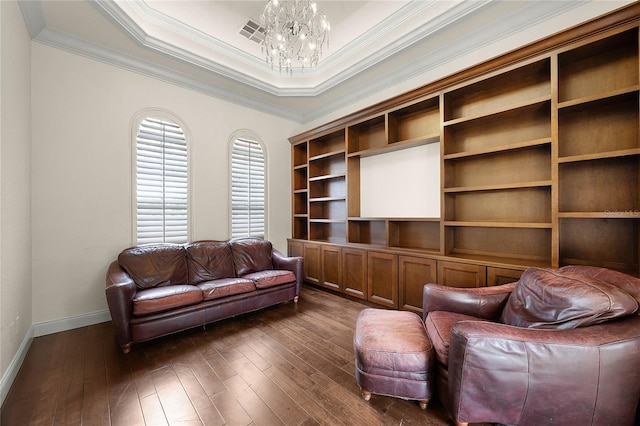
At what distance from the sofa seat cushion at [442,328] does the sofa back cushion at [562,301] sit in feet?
1.14

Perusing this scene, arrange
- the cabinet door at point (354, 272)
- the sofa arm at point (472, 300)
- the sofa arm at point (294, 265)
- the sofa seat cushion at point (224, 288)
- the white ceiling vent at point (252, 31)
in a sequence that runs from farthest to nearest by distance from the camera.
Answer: the sofa arm at point (294, 265) → the cabinet door at point (354, 272) → the white ceiling vent at point (252, 31) → the sofa seat cushion at point (224, 288) → the sofa arm at point (472, 300)

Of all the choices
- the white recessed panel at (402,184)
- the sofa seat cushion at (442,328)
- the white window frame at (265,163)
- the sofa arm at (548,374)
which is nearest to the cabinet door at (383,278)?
the white recessed panel at (402,184)

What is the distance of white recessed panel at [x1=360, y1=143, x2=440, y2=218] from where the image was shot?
10.7ft

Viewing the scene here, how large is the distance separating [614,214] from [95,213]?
4.99m

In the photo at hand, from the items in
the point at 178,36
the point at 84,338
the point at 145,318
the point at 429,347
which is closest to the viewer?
the point at 429,347

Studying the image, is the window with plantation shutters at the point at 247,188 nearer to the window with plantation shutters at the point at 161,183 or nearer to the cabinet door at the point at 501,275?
the window with plantation shutters at the point at 161,183

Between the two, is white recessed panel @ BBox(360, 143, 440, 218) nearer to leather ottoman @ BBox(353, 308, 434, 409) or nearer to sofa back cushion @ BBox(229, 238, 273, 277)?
sofa back cushion @ BBox(229, 238, 273, 277)

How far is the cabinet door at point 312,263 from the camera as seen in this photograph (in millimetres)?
4258

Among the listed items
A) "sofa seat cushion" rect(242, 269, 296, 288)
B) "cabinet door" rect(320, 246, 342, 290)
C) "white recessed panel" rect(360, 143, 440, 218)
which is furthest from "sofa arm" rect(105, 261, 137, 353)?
"white recessed panel" rect(360, 143, 440, 218)

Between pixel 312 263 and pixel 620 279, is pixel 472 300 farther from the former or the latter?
pixel 312 263

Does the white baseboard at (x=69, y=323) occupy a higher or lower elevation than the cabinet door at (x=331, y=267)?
lower

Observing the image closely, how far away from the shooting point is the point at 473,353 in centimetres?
133

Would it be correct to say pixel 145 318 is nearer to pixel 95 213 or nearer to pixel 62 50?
pixel 95 213

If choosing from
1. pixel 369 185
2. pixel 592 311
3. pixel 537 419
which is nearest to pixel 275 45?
pixel 369 185
